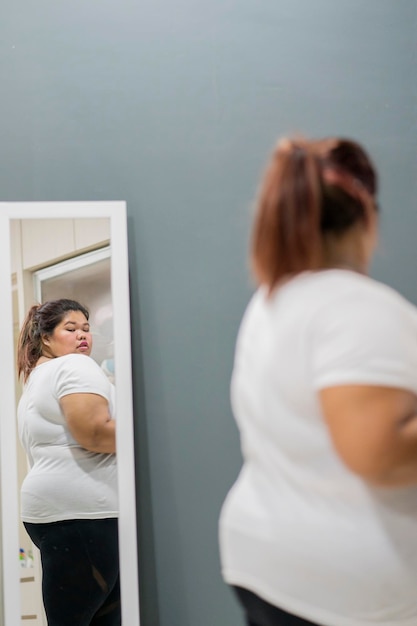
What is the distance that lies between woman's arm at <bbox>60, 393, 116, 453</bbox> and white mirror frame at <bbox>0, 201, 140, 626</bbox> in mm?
26

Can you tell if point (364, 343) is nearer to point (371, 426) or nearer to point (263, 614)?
point (371, 426)

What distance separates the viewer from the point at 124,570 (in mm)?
1997

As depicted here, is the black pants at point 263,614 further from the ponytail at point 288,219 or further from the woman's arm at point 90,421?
the woman's arm at point 90,421

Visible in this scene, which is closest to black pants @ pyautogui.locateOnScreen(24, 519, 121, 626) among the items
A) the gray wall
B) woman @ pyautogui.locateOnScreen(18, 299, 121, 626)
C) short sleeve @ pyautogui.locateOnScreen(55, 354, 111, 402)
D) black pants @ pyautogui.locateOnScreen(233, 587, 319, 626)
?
woman @ pyautogui.locateOnScreen(18, 299, 121, 626)

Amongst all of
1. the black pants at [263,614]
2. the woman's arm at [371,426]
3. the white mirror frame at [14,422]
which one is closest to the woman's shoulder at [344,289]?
the woman's arm at [371,426]

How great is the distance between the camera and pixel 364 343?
968mm

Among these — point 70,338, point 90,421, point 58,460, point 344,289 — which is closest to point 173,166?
point 70,338

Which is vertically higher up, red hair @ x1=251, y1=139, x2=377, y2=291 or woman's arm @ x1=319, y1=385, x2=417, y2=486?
red hair @ x1=251, y1=139, x2=377, y2=291

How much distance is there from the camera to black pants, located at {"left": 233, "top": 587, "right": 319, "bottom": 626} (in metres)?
1.05

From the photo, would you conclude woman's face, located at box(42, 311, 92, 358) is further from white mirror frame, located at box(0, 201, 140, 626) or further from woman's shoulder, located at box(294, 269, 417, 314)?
woman's shoulder, located at box(294, 269, 417, 314)

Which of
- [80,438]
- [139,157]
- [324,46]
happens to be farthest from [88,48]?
[80,438]

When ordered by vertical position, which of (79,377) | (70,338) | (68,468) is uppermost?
(70,338)

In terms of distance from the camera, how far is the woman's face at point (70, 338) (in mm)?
2018

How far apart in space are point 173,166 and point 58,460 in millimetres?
821
